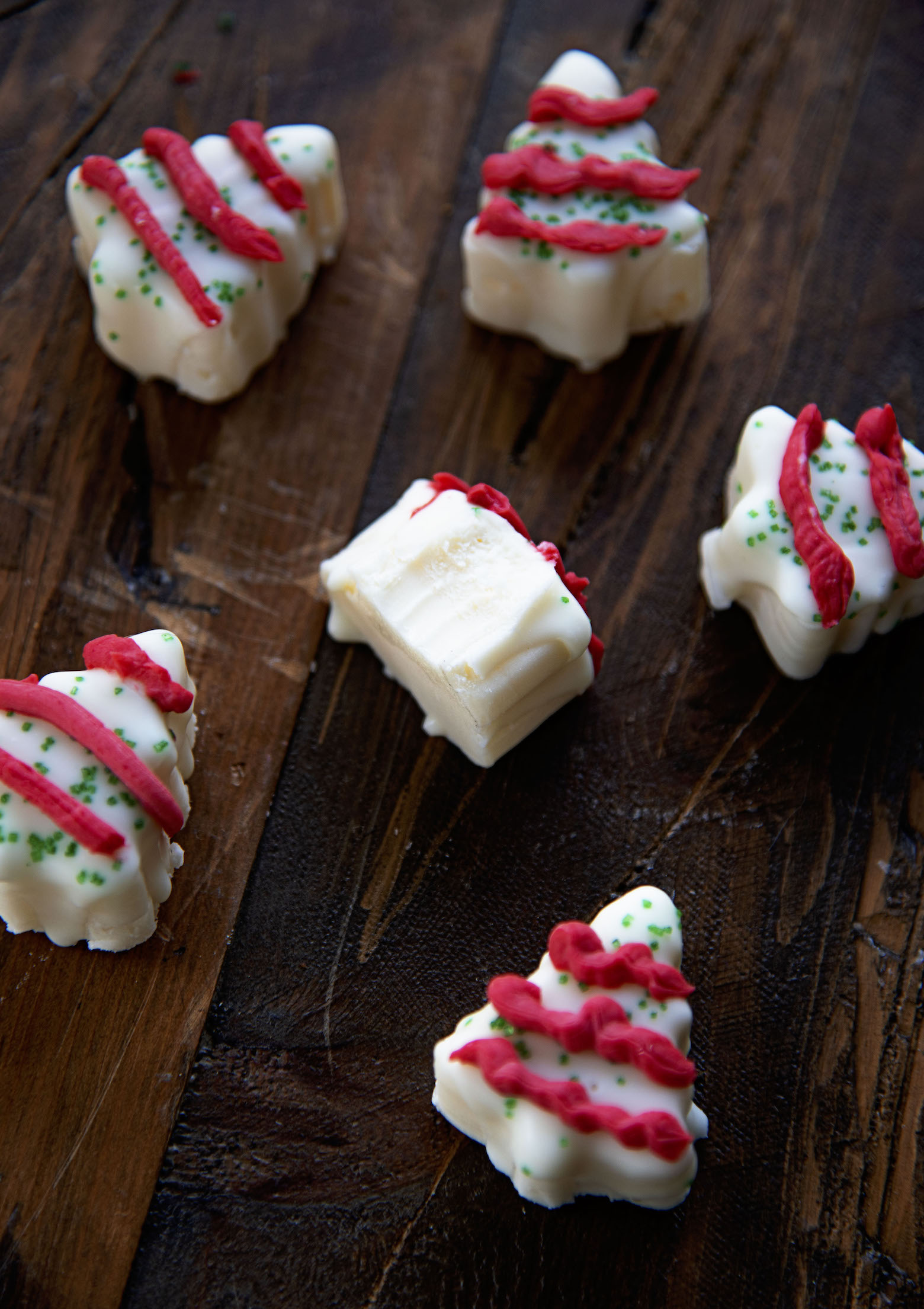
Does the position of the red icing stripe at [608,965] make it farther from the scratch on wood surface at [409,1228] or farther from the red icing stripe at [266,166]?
the red icing stripe at [266,166]

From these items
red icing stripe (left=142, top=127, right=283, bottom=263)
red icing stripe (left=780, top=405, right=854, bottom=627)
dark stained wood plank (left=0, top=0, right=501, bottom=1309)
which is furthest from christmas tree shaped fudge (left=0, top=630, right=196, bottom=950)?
red icing stripe (left=780, top=405, right=854, bottom=627)

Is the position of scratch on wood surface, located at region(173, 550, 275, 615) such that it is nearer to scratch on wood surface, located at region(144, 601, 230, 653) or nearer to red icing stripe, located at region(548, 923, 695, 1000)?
scratch on wood surface, located at region(144, 601, 230, 653)

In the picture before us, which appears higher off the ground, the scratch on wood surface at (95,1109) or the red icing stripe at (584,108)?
the red icing stripe at (584,108)

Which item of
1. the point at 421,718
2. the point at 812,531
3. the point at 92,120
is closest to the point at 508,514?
the point at 421,718

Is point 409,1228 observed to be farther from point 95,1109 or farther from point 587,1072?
point 95,1109

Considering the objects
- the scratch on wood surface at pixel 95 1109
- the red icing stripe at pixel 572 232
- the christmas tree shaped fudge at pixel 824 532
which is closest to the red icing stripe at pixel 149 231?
the red icing stripe at pixel 572 232

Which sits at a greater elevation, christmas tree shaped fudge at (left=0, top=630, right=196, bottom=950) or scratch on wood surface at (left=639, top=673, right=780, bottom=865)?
christmas tree shaped fudge at (left=0, top=630, right=196, bottom=950)
